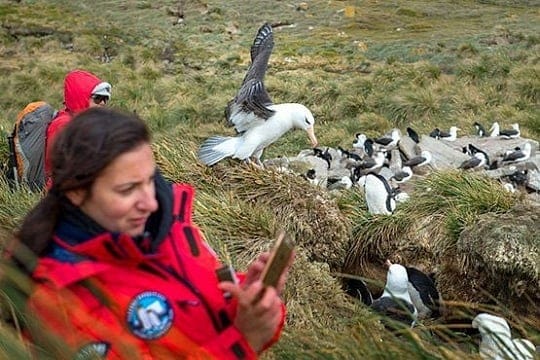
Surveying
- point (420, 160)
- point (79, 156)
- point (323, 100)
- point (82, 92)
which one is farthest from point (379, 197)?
point (323, 100)

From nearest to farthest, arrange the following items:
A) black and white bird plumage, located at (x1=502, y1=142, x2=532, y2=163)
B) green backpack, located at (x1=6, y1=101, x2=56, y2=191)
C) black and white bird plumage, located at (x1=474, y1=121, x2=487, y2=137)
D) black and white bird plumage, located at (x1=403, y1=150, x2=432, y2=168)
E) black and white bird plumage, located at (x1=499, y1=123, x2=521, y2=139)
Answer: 1. green backpack, located at (x1=6, y1=101, x2=56, y2=191)
2. black and white bird plumage, located at (x1=502, y1=142, x2=532, y2=163)
3. black and white bird plumage, located at (x1=403, y1=150, x2=432, y2=168)
4. black and white bird plumage, located at (x1=499, y1=123, x2=521, y2=139)
5. black and white bird plumage, located at (x1=474, y1=121, x2=487, y2=137)

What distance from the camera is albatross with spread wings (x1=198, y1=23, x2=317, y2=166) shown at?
625 centimetres

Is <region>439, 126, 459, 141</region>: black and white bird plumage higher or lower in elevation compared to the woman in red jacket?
lower

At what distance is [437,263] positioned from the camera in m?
5.68

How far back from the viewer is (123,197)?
167 cm

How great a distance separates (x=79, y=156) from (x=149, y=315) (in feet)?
1.20

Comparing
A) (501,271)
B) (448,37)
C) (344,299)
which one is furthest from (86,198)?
(448,37)

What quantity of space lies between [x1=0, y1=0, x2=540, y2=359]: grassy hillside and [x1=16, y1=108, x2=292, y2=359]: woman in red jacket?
0.17 metres

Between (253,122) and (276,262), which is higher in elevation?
(276,262)

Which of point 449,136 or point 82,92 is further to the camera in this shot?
point 449,136

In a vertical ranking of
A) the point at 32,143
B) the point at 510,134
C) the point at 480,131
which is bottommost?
the point at 480,131

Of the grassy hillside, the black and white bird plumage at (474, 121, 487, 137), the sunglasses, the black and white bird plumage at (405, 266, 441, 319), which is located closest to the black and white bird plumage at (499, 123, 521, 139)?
the black and white bird plumage at (474, 121, 487, 137)

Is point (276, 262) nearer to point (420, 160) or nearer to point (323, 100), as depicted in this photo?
point (420, 160)

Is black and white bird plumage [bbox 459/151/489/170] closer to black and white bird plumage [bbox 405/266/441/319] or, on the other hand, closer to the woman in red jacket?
black and white bird plumage [bbox 405/266/441/319]
